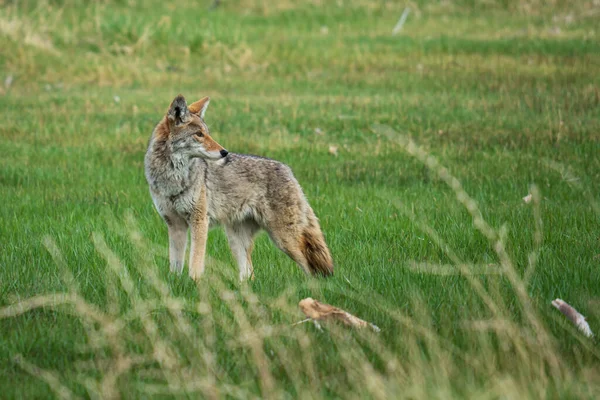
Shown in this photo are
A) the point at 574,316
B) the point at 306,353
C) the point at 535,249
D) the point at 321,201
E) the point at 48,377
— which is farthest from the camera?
the point at 321,201

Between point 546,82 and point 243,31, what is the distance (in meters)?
7.76

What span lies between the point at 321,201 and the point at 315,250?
2.35 metres

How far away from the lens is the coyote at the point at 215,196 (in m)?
6.73

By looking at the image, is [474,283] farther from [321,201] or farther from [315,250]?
[321,201]

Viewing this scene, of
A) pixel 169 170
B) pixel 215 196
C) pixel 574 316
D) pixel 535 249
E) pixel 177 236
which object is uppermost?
A: pixel 574 316

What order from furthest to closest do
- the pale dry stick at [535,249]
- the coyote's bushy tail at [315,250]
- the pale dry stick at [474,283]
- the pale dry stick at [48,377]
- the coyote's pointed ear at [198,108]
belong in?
the coyote's pointed ear at [198,108] < the coyote's bushy tail at [315,250] < the pale dry stick at [535,249] < the pale dry stick at [474,283] < the pale dry stick at [48,377]

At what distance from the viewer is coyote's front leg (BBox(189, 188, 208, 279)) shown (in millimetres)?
6551

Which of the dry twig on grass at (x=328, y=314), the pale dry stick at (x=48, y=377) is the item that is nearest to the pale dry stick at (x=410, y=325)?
the dry twig on grass at (x=328, y=314)

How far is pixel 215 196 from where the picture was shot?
6977mm

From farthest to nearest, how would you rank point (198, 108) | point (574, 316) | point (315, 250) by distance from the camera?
point (198, 108) → point (315, 250) → point (574, 316)

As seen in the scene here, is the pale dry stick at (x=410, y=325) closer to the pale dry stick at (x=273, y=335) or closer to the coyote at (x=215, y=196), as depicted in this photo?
the pale dry stick at (x=273, y=335)

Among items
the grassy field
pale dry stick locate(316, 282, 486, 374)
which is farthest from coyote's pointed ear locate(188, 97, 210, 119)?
pale dry stick locate(316, 282, 486, 374)

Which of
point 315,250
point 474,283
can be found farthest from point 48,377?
point 315,250

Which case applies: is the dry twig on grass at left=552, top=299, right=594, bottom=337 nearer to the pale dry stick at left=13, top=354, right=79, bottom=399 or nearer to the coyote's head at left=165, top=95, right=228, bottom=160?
the pale dry stick at left=13, top=354, right=79, bottom=399
